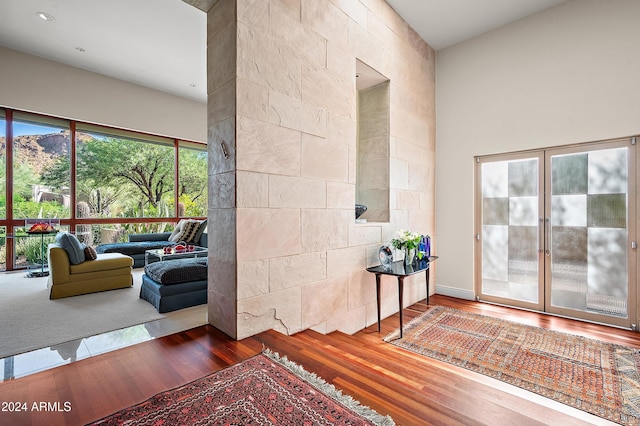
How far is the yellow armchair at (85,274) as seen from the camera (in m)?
3.83

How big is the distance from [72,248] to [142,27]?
11.0ft

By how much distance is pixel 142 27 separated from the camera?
14.3ft

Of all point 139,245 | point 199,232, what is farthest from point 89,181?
point 199,232

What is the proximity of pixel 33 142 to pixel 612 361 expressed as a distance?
9.05 meters

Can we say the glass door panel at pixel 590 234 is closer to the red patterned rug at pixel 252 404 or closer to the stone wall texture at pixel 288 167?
the stone wall texture at pixel 288 167

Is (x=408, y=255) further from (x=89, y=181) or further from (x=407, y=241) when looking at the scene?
(x=89, y=181)

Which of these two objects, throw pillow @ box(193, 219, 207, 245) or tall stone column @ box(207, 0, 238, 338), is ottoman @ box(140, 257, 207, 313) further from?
throw pillow @ box(193, 219, 207, 245)

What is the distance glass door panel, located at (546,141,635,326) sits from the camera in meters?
3.39

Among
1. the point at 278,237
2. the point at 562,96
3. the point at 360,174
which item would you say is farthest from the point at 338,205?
the point at 562,96

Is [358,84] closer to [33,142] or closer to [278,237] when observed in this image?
[278,237]

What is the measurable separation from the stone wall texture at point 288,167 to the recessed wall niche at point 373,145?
296 millimetres

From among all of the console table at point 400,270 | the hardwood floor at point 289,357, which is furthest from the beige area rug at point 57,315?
the console table at point 400,270

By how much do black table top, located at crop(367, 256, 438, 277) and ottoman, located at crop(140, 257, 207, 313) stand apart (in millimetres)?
2090

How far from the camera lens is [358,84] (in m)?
3.98
